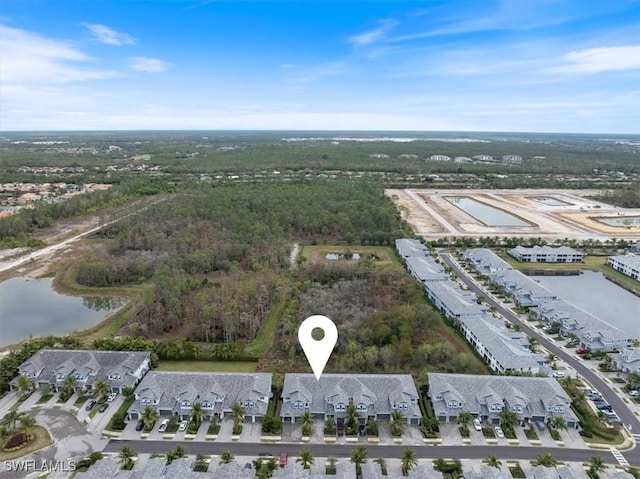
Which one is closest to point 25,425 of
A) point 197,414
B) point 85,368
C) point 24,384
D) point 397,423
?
point 24,384

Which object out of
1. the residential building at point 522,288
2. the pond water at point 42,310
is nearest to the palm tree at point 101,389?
the pond water at point 42,310

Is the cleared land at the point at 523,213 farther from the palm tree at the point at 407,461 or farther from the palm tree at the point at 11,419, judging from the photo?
the palm tree at the point at 11,419

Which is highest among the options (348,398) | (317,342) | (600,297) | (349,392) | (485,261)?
(317,342)

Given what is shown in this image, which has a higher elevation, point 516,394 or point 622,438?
point 516,394

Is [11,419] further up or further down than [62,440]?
further up

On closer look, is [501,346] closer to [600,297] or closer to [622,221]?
[600,297]

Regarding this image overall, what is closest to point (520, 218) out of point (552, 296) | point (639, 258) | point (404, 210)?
point (404, 210)

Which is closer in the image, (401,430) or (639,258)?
(401,430)

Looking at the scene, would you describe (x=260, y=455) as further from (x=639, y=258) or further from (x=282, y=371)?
(x=639, y=258)
